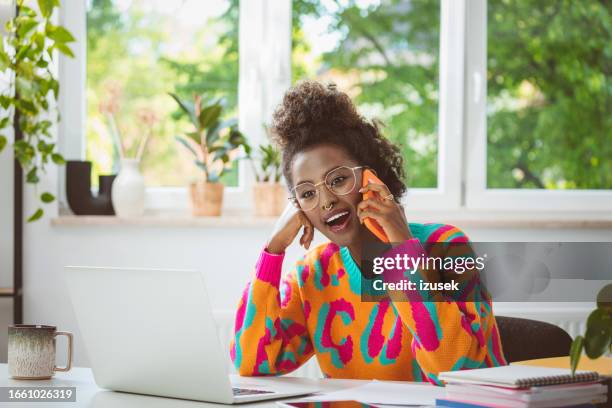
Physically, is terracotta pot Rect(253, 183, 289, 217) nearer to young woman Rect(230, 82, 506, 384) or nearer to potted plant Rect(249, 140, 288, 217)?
potted plant Rect(249, 140, 288, 217)

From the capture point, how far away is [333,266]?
1.95 meters

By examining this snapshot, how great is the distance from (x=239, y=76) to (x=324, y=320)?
4.64ft

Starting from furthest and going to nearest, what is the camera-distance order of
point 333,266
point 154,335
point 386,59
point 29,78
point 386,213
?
point 386,59
point 29,78
point 333,266
point 386,213
point 154,335

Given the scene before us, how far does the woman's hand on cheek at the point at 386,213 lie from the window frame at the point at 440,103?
4.26 ft

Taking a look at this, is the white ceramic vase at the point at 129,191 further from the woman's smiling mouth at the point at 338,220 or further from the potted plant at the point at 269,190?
the woman's smiling mouth at the point at 338,220

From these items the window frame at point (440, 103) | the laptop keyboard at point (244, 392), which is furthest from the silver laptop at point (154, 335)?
the window frame at point (440, 103)

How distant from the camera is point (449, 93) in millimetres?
3066

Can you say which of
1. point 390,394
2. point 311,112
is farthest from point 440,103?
point 390,394

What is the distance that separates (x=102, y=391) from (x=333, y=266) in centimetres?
65

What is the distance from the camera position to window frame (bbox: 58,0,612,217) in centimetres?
306

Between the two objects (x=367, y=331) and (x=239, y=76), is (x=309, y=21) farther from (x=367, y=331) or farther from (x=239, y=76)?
(x=367, y=331)

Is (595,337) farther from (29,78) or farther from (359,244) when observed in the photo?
(29,78)

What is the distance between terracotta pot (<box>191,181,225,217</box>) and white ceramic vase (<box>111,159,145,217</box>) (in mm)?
183

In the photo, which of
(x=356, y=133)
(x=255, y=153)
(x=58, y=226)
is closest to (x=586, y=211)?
(x=255, y=153)
